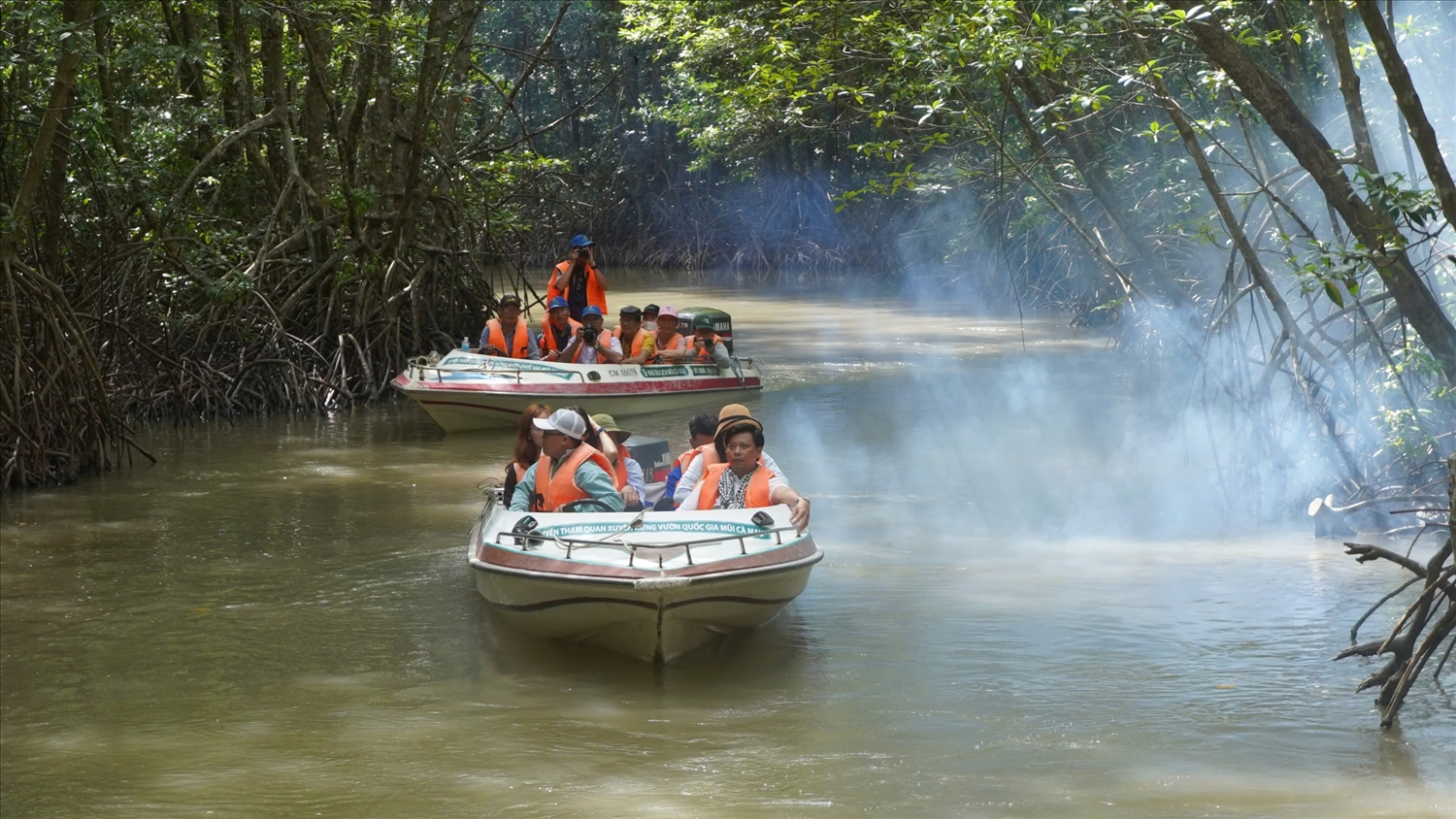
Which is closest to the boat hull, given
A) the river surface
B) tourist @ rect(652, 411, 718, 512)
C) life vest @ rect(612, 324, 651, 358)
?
the river surface

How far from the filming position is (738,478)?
8.28 meters

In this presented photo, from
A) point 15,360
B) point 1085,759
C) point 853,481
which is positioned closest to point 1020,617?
point 1085,759

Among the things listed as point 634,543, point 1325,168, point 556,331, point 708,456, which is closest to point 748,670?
point 634,543

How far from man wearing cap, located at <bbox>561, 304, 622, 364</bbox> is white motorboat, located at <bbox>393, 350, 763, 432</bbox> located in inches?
11.3

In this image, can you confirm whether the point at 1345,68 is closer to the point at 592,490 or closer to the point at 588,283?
the point at 592,490

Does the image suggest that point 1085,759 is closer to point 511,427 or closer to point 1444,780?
point 1444,780

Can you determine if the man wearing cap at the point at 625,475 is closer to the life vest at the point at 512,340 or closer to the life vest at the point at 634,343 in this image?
the life vest at the point at 512,340

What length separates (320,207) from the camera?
16.1 metres

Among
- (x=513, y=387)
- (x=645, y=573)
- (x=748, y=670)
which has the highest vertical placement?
(x=513, y=387)

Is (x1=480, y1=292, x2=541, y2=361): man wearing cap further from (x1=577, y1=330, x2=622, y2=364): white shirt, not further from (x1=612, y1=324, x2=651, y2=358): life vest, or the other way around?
(x1=612, y1=324, x2=651, y2=358): life vest

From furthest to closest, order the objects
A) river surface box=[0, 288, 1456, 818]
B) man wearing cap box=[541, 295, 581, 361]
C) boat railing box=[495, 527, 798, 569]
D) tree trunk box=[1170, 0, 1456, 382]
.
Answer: man wearing cap box=[541, 295, 581, 361], boat railing box=[495, 527, 798, 569], tree trunk box=[1170, 0, 1456, 382], river surface box=[0, 288, 1456, 818]

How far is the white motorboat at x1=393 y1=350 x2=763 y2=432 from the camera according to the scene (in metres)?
14.5

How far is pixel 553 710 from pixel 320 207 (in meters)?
10.0

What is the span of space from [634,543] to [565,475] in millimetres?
952
